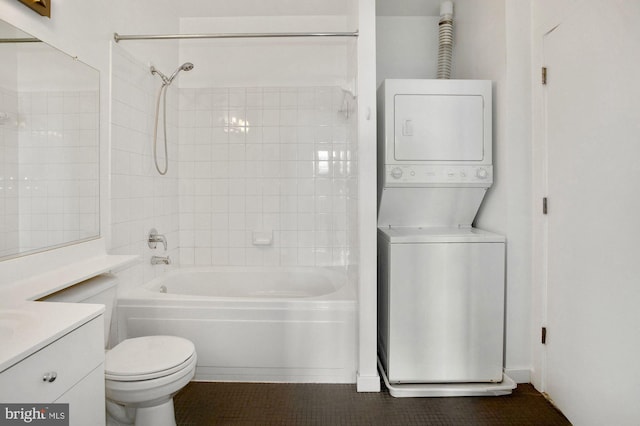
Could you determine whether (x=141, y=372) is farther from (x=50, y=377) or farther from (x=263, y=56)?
(x=263, y=56)

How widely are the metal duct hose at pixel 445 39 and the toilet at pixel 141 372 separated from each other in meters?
Result: 2.38

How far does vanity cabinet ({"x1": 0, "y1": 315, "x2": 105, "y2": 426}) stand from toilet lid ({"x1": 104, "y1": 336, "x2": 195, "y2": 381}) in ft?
0.74

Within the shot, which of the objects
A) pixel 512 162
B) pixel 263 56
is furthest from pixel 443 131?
pixel 263 56

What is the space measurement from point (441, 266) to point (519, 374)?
800 millimetres

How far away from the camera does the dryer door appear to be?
217 cm

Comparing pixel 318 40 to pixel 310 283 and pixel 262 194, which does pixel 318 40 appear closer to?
pixel 262 194

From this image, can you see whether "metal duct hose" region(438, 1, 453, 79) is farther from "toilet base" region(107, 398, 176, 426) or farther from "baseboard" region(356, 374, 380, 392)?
"toilet base" region(107, 398, 176, 426)

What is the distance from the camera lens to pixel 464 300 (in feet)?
6.71

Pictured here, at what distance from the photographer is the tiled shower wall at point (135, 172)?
2.13 metres

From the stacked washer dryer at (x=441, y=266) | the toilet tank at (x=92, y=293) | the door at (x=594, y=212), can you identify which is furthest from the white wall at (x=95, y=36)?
the door at (x=594, y=212)

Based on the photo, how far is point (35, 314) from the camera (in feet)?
3.69

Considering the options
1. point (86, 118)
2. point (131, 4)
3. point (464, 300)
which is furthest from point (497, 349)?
point (131, 4)

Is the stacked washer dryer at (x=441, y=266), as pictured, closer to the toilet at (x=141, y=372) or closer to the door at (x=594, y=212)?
the door at (x=594, y=212)

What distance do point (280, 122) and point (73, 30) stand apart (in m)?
1.58
